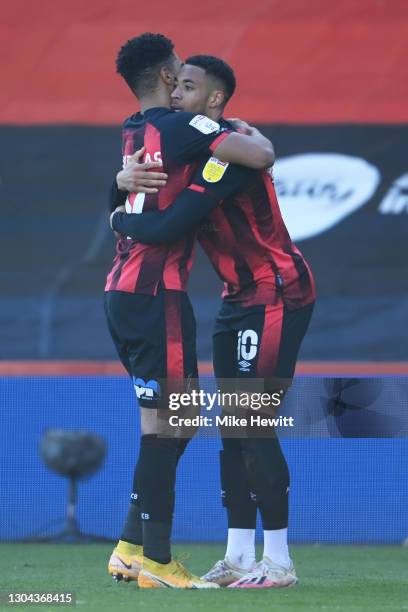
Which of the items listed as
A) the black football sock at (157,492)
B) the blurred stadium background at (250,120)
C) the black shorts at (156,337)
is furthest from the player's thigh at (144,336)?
the blurred stadium background at (250,120)

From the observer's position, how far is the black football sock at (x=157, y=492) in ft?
13.5

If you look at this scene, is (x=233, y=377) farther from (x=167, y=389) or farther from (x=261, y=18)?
(x=261, y=18)

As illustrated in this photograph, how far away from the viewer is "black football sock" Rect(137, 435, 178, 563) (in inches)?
162

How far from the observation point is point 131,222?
14.1 ft

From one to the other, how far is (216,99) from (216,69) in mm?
106

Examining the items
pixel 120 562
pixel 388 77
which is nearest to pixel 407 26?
pixel 388 77

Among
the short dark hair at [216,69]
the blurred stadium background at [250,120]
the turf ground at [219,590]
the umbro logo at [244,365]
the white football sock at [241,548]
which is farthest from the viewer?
the blurred stadium background at [250,120]

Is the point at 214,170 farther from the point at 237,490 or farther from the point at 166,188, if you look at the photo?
the point at 237,490

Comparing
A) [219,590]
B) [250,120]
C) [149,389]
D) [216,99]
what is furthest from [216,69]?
[250,120]

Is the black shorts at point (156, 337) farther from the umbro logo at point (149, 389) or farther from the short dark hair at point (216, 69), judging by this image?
the short dark hair at point (216, 69)

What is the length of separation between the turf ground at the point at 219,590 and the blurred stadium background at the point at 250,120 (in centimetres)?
221

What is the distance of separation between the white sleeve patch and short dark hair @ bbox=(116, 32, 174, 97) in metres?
0.26

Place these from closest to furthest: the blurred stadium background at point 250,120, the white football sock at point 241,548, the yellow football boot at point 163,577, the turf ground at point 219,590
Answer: the turf ground at point 219,590 < the yellow football boot at point 163,577 < the white football sock at point 241,548 < the blurred stadium background at point 250,120

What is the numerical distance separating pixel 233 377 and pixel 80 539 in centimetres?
238
